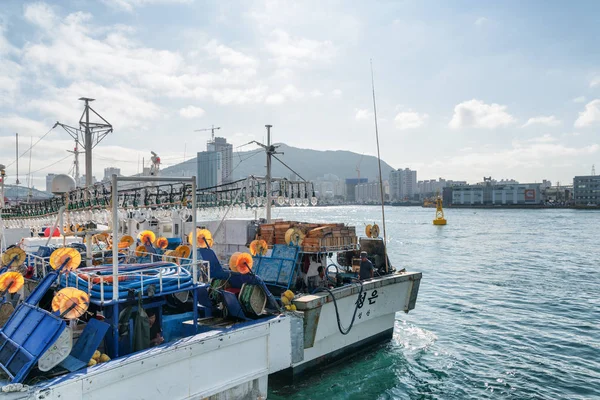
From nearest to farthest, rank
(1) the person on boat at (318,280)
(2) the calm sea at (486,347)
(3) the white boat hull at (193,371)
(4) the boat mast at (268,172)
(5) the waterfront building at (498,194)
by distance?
(3) the white boat hull at (193,371) → (2) the calm sea at (486,347) → (1) the person on boat at (318,280) → (4) the boat mast at (268,172) → (5) the waterfront building at (498,194)

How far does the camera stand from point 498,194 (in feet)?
558

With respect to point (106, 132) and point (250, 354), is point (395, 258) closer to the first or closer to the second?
point (106, 132)

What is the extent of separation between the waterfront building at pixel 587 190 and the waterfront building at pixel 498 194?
12.7 m

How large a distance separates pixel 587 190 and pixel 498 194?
97.6ft

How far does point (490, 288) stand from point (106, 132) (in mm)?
24390

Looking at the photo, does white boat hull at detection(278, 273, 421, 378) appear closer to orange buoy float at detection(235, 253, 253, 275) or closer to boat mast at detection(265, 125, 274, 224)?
orange buoy float at detection(235, 253, 253, 275)

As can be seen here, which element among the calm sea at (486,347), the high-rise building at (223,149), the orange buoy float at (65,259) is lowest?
the calm sea at (486,347)

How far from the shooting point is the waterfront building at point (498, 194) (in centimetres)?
16462

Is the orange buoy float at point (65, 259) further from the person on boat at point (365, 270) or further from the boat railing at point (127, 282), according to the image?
the person on boat at point (365, 270)

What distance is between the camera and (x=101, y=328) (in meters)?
7.70

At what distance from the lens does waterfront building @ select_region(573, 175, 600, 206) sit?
152875 mm

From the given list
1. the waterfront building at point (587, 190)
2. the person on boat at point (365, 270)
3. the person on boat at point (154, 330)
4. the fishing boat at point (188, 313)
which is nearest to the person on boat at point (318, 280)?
the fishing boat at point (188, 313)

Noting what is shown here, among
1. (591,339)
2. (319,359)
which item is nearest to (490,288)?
(591,339)

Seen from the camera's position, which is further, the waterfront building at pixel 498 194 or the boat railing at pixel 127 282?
the waterfront building at pixel 498 194
